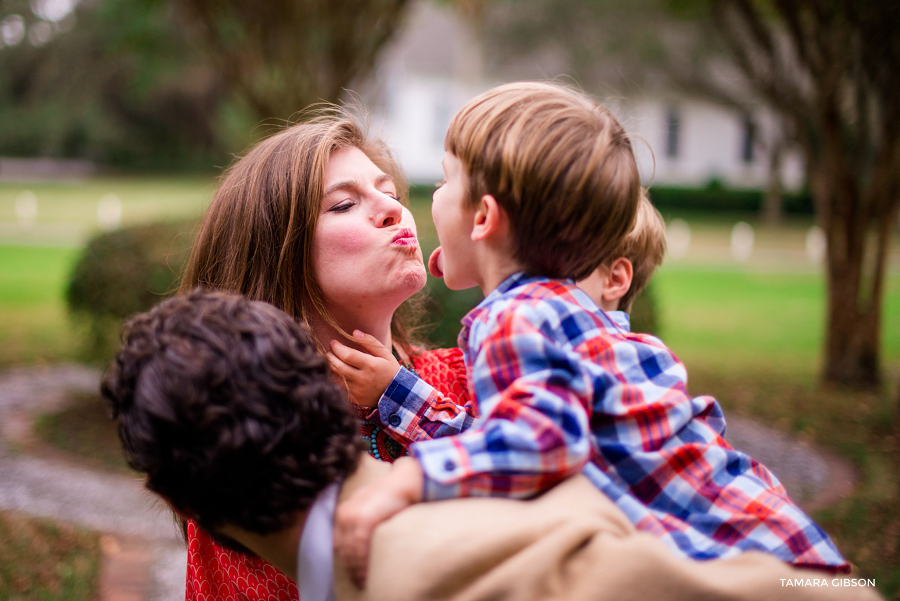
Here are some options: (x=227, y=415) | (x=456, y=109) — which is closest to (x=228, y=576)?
(x=227, y=415)

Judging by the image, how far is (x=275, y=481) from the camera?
4.33ft

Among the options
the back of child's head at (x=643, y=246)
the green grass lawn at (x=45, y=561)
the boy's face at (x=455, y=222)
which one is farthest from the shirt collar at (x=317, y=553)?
the green grass lawn at (x=45, y=561)

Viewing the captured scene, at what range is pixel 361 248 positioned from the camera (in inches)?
79.2

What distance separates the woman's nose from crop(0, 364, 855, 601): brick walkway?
2.23m

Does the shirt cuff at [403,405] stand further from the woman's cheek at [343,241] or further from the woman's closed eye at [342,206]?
the woman's closed eye at [342,206]

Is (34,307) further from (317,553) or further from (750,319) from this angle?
(317,553)

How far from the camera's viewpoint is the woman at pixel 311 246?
200 centimetres

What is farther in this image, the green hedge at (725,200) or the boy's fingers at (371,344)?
the green hedge at (725,200)

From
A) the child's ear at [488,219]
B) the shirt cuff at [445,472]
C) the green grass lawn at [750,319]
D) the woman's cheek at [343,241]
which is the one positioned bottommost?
the green grass lawn at [750,319]

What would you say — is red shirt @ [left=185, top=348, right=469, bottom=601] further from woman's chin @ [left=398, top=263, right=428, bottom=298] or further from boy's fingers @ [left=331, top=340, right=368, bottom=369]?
woman's chin @ [left=398, top=263, right=428, bottom=298]

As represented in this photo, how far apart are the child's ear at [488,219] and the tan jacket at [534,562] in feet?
1.85

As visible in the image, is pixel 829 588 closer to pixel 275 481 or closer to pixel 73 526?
pixel 275 481

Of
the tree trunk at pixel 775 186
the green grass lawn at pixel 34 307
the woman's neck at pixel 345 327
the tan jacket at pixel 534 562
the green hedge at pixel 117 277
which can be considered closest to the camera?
the tan jacket at pixel 534 562

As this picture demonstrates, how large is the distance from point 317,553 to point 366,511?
135 mm
